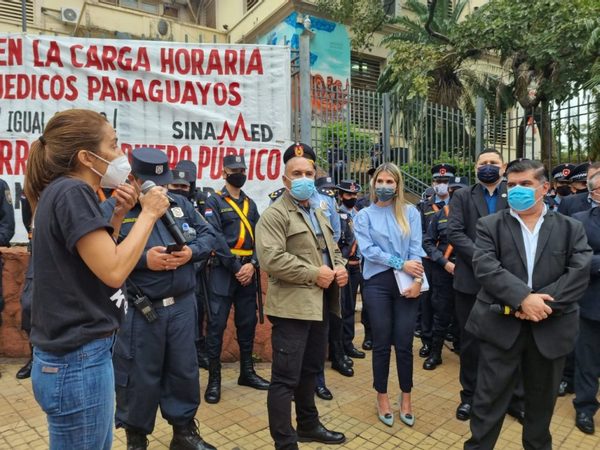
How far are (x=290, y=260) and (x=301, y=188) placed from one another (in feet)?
1.77

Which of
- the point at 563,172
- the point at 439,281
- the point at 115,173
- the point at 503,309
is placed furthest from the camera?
the point at 563,172

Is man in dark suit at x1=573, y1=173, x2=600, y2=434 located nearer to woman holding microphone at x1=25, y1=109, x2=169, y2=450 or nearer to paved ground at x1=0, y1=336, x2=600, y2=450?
paved ground at x1=0, y1=336, x2=600, y2=450

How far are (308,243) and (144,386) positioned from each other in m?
1.37

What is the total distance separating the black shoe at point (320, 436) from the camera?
326 centimetres

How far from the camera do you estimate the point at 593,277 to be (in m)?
3.70

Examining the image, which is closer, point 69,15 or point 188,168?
point 188,168

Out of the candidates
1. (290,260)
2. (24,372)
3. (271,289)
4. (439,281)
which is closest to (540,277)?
(290,260)

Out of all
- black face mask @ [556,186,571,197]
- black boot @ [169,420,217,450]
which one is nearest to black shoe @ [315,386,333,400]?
black boot @ [169,420,217,450]

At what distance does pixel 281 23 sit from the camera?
15.8 metres

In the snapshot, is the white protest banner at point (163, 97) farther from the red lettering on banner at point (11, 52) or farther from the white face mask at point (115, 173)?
the white face mask at point (115, 173)

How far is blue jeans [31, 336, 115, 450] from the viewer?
1.67 meters

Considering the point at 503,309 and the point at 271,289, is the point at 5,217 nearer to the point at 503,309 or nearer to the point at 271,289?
the point at 271,289

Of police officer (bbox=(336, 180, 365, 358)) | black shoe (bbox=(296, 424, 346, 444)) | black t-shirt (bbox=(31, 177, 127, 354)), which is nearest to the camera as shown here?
black t-shirt (bbox=(31, 177, 127, 354))

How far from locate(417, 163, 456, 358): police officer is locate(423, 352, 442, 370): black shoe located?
0.97 feet
